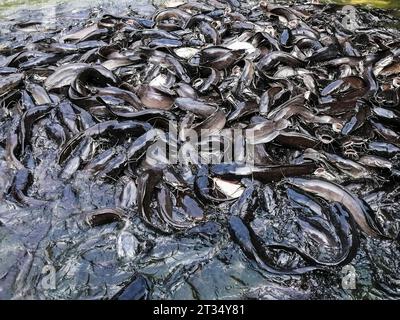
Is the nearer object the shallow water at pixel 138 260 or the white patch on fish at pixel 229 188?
the shallow water at pixel 138 260

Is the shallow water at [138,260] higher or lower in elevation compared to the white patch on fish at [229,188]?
lower

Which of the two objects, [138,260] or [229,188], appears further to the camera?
[229,188]

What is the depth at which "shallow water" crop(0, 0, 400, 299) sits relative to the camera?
324 centimetres

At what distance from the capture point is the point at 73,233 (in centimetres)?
375

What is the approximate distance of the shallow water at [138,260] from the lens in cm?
324

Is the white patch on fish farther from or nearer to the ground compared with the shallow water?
farther from the ground

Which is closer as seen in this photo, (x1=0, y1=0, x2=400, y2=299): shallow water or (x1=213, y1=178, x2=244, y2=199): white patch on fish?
(x1=0, y1=0, x2=400, y2=299): shallow water

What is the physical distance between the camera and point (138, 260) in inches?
137

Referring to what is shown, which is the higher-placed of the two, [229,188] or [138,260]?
[229,188]

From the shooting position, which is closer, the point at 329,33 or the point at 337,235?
the point at 337,235
